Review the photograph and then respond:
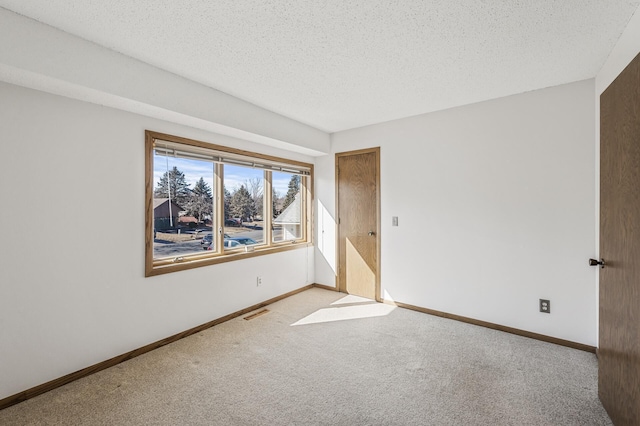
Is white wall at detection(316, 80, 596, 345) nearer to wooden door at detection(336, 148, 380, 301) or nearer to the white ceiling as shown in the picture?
wooden door at detection(336, 148, 380, 301)

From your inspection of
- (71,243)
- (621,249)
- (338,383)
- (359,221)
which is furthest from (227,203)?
(621,249)

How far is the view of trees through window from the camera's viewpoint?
2.82 metres

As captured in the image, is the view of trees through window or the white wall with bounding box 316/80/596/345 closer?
the white wall with bounding box 316/80/596/345

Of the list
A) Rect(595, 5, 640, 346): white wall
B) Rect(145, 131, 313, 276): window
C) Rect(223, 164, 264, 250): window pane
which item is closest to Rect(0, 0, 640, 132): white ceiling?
Rect(595, 5, 640, 346): white wall

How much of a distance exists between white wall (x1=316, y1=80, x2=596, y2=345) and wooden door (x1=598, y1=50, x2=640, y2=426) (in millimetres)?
809

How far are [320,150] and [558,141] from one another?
260 cm

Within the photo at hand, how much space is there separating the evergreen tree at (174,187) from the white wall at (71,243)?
0.23 metres

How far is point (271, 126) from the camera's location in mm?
3346

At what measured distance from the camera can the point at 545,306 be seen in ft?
9.04

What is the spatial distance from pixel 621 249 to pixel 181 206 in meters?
3.36

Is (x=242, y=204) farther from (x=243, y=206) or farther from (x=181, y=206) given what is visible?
(x=181, y=206)

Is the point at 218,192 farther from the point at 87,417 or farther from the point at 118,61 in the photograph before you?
the point at 87,417

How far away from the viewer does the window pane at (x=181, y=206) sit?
9.12ft

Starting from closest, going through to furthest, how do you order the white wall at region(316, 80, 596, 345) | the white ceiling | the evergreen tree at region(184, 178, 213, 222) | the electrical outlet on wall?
the white ceiling, the white wall at region(316, 80, 596, 345), the electrical outlet on wall, the evergreen tree at region(184, 178, 213, 222)
